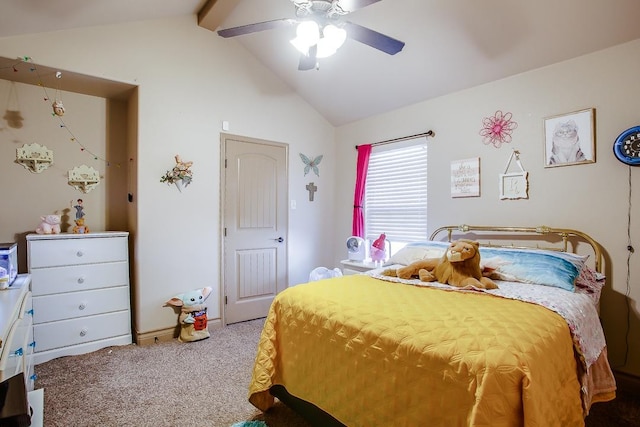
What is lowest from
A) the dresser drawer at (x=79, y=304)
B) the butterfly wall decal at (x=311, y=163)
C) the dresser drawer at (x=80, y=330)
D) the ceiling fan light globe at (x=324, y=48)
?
the dresser drawer at (x=80, y=330)

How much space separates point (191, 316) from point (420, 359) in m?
2.51

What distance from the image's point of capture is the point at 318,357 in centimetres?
166

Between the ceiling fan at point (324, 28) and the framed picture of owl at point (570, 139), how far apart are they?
4.92ft

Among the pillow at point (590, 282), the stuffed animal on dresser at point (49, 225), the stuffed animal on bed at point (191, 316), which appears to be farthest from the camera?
the stuffed animal on bed at point (191, 316)

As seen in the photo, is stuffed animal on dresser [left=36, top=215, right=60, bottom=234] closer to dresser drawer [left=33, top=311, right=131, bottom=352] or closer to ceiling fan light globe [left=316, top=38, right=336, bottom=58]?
dresser drawer [left=33, top=311, right=131, bottom=352]

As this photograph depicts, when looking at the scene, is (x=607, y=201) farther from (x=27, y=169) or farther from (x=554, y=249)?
(x=27, y=169)

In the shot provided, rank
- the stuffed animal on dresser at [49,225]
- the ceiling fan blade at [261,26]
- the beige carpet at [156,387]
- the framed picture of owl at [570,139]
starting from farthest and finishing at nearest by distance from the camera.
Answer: the stuffed animal on dresser at [49,225]
the framed picture of owl at [570,139]
the ceiling fan blade at [261,26]
the beige carpet at [156,387]

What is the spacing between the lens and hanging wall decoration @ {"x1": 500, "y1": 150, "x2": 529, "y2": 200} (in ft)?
9.04

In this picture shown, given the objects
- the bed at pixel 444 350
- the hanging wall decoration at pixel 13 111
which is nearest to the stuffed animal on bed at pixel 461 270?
the bed at pixel 444 350

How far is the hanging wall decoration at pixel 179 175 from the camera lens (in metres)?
3.18

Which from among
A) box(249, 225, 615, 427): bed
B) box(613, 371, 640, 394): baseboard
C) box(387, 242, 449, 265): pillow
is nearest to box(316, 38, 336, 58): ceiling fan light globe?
box(249, 225, 615, 427): bed

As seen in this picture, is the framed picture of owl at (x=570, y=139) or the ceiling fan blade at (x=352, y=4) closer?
the ceiling fan blade at (x=352, y=4)

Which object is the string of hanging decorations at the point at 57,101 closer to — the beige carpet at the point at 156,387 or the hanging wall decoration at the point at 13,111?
the hanging wall decoration at the point at 13,111

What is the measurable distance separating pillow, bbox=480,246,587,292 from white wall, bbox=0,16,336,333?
2.68 meters
